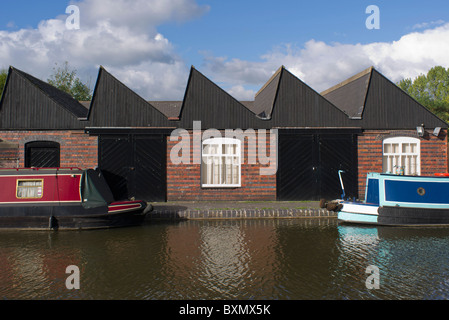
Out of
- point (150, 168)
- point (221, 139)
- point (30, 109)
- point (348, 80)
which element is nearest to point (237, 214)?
point (221, 139)

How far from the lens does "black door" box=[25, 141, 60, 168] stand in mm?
14695

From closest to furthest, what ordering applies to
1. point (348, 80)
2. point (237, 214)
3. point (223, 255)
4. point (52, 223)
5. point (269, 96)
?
point (223, 255), point (52, 223), point (237, 214), point (269, 96), point (348, 80)

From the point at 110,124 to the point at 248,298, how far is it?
11.6 meters

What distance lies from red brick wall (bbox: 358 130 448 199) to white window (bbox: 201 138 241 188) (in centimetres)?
549

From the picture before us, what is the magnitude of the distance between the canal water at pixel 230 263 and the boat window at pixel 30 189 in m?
1.31

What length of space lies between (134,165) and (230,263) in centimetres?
900

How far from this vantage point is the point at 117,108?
14.8 m

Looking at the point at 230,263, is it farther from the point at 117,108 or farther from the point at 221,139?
the point at 117,108

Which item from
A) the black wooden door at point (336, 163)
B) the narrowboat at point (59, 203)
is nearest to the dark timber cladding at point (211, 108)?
the black wooden door at point (336, 163)

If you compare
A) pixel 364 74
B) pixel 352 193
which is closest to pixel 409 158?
pixel 352 193

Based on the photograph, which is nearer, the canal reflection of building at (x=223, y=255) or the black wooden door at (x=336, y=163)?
the canal reflection of building at (x=223, y=255)

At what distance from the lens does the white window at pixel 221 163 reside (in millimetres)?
14875

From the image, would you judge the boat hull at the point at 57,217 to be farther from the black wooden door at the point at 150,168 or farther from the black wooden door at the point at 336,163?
the black wooden door at the point at 336,163

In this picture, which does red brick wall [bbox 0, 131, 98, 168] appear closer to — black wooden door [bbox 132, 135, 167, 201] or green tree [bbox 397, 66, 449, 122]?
black wooden door [bbox 132, 135, 167, 201]
